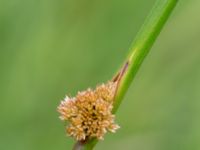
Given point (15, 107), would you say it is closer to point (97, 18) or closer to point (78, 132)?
point (97, 18)

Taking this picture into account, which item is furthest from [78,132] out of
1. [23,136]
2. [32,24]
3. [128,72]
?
[32,24]

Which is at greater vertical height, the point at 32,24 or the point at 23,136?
the point at 32,24

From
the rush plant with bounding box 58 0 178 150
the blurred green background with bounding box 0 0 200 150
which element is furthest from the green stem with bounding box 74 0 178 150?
the blurred green background with bounding box 0 0 200 150

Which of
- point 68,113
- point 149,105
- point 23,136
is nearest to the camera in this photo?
point 68,113

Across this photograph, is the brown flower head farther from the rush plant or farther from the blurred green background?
the blurred green background

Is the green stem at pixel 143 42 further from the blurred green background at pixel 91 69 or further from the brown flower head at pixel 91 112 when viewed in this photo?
the blurred green background at pixel 91 69

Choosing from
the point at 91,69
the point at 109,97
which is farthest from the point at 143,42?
the point at 91,69
